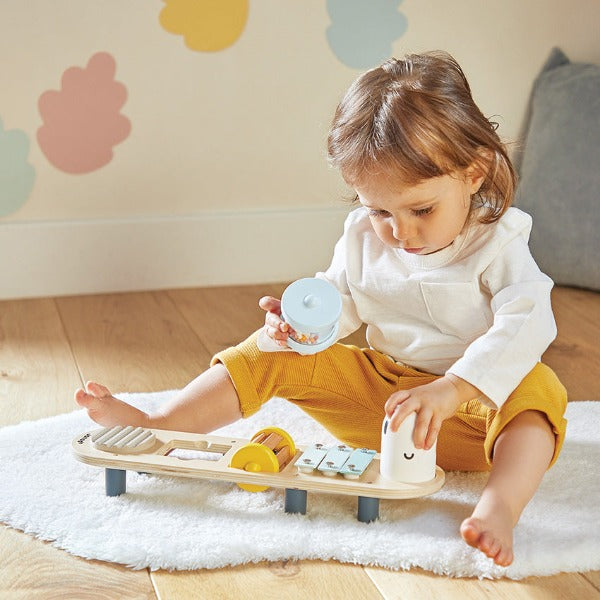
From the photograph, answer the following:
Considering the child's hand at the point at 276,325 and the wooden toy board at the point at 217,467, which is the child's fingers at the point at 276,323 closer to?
the child's hand at the point at 276,325

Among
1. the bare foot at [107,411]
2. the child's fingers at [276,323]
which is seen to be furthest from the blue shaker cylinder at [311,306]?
the bare foot at [107,411]

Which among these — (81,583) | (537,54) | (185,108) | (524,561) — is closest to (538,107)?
(537,54)

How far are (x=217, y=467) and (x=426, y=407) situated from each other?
0.23 metres

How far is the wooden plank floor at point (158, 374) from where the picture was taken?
96 centimetres

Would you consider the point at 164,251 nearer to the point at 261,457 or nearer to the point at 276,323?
the point at 276,323

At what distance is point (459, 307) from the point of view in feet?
3.92

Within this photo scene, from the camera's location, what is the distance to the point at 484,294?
1.19 meters

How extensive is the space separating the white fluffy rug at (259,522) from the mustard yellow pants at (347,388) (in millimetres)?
52

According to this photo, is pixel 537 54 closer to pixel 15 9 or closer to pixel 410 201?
pixel 15 9

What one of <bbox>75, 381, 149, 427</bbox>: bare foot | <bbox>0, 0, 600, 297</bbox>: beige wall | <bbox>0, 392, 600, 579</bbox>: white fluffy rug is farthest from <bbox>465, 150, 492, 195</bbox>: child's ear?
<bbox>0, 0, 600, 297</bbox>: beige wall

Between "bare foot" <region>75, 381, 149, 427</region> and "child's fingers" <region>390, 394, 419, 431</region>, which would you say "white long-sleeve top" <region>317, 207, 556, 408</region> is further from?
"bare foot" <region>75, 381, 149, 427</region>

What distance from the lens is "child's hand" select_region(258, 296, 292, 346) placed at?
1.16 meters

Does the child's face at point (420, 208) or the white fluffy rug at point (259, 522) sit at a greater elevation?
the child's face at point (420, 208)

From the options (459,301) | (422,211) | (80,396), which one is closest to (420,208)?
(422,211)
